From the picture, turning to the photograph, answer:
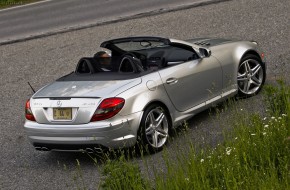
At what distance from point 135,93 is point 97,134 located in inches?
27.7

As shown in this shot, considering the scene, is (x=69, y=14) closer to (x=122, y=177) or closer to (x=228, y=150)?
(x=228, y=150)

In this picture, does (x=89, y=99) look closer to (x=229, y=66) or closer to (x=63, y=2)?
(x=229, y=66)

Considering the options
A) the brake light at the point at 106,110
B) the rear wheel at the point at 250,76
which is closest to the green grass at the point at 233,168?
the brake light at the point at 106,110

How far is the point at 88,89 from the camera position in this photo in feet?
26.1

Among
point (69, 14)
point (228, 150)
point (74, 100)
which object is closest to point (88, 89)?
point (74, 100)

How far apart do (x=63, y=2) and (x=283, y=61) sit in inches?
606

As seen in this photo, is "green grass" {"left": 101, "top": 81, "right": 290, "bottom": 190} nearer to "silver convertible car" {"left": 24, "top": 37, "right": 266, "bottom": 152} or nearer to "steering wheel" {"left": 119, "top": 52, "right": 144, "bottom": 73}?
"silver convertible car" {"left": 24, "top": 37, "right": 266, "bottom": 152}

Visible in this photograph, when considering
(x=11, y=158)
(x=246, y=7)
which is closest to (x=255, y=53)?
(x=11, y=158)

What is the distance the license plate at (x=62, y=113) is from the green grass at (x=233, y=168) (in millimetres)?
2133

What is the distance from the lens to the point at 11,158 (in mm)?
8742

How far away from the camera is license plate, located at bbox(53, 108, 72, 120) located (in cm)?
777

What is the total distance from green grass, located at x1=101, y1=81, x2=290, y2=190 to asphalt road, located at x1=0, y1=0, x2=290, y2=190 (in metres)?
1.56

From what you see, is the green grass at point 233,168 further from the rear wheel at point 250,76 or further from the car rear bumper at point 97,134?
the rear wheel at point 250,76

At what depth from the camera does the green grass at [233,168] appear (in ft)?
17.1
